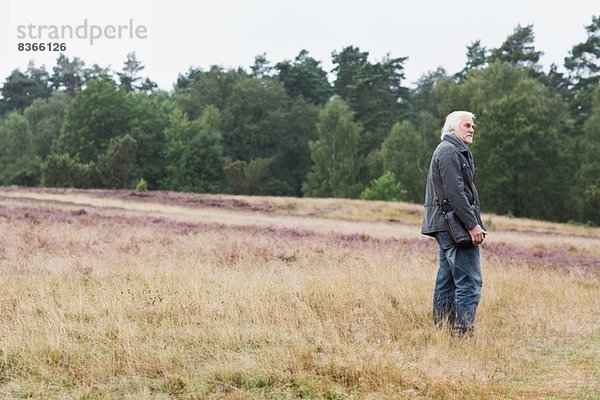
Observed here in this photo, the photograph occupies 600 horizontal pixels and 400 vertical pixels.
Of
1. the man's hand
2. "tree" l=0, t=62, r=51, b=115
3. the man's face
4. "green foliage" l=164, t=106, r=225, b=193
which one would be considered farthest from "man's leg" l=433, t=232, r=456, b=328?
"tree" l=0, t=62, r=51, b=115

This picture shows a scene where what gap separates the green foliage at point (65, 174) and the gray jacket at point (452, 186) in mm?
62903

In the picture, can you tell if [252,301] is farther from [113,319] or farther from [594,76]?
[594,76]

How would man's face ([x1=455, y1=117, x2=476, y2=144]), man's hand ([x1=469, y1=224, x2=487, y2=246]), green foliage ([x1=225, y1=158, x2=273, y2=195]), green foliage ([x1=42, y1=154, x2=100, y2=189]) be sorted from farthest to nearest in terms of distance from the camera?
green foliage ([x1=225, y1=158, x2=273, y2=195])
green foliage ([x1=42, y1=154, x2=100, y2=189])
man's face ([x1=455, y1=117, x2=476, y2=144])
man's hand ([x1=469, y1=224, x2=487, y2=246])

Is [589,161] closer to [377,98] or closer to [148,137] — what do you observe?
[377,98]

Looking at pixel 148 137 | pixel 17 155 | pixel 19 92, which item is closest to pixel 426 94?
pixel 148 137

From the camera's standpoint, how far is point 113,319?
6.75 meters

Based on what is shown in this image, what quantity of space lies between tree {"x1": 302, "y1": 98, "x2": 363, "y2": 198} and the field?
59.0 meters

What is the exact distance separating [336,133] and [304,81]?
67.5 ft

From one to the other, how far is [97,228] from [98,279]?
26.0 feet

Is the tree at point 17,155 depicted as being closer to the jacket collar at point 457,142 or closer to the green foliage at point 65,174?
the green foliage at point 65,174

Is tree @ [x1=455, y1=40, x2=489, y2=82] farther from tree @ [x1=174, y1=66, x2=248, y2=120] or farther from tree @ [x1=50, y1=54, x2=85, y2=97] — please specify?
tree @ [x1=50, y1=54, x2=85, y2=97]

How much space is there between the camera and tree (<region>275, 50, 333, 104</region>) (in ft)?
295

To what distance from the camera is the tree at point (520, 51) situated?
243 feet

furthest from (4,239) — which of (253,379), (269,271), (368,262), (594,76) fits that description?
(594,76)
